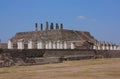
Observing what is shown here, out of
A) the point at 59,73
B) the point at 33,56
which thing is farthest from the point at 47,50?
the point at 59,73

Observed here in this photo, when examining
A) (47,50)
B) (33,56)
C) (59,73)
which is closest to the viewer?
(59,73)

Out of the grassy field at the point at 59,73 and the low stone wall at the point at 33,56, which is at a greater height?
the low stone wall at the point at 33,56

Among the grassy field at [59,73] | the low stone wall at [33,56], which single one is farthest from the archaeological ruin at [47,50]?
the grassy field at [59,73]

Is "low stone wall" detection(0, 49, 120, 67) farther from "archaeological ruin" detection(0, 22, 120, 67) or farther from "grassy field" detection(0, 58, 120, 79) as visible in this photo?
"grassy field" detection(0, 58, 120, 79)

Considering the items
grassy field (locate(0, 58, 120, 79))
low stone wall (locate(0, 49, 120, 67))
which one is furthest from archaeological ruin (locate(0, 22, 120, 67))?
grassy field (locate(0, 58, 120, 79))

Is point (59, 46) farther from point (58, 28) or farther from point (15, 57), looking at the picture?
point (58, 28)

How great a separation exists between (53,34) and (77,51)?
79.2 ft

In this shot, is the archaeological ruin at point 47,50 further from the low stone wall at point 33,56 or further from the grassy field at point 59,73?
the grassy field at point 59,73

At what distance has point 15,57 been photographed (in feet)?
90.0

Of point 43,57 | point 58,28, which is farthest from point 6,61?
point 58,28

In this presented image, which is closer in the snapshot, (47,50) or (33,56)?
(33,56)

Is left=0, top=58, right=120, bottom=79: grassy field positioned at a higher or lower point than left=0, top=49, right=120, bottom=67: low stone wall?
lower

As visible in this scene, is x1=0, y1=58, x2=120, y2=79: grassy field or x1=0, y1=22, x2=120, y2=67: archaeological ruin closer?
x1=0, y1=58, x2=120, y2=79: grassy field

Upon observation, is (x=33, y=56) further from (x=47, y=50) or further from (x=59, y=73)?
(x=59, y=73)
